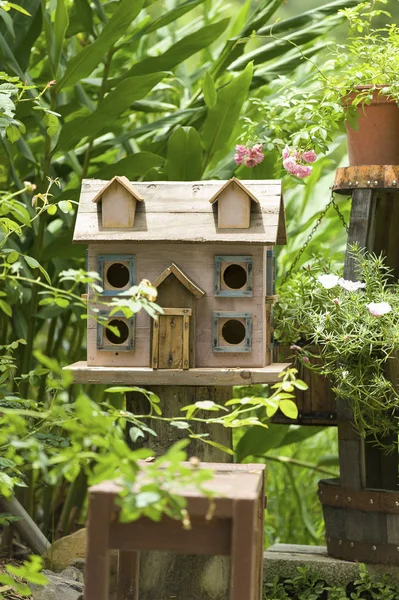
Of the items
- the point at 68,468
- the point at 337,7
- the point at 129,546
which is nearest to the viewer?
the point at 68,468

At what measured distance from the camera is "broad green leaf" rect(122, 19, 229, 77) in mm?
3500

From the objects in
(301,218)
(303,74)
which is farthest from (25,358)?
(303,74)

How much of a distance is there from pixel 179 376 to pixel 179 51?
56.4 inches

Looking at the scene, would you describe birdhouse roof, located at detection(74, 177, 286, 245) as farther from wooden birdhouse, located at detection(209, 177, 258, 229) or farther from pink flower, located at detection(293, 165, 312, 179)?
pink flower, located at detection(293, 165, 312, 179)

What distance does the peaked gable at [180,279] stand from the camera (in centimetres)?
268

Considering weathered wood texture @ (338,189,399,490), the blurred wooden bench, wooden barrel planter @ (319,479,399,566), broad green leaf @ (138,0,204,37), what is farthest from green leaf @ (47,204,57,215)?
wooden barrel planter @ (319,479,399,566)

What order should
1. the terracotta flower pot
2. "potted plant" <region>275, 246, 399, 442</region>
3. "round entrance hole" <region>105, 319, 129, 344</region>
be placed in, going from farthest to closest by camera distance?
the terracotta flower pot → "potted plant" <region>275, 246, 399, 442</region> → "round entrance hole" <region>105, 319, 129, 344</region>

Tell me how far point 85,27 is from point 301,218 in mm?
1276

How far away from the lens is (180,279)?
2.69 m

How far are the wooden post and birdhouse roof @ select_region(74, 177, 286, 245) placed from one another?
489mm

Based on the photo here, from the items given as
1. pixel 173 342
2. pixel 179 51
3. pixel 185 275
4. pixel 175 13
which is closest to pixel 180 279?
pixel 185 275

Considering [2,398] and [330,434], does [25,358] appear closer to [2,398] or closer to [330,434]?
[2,398]

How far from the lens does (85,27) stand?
364cm

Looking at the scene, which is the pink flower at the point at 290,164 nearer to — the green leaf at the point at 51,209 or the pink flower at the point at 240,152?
the pink flower at the point at 240,152
